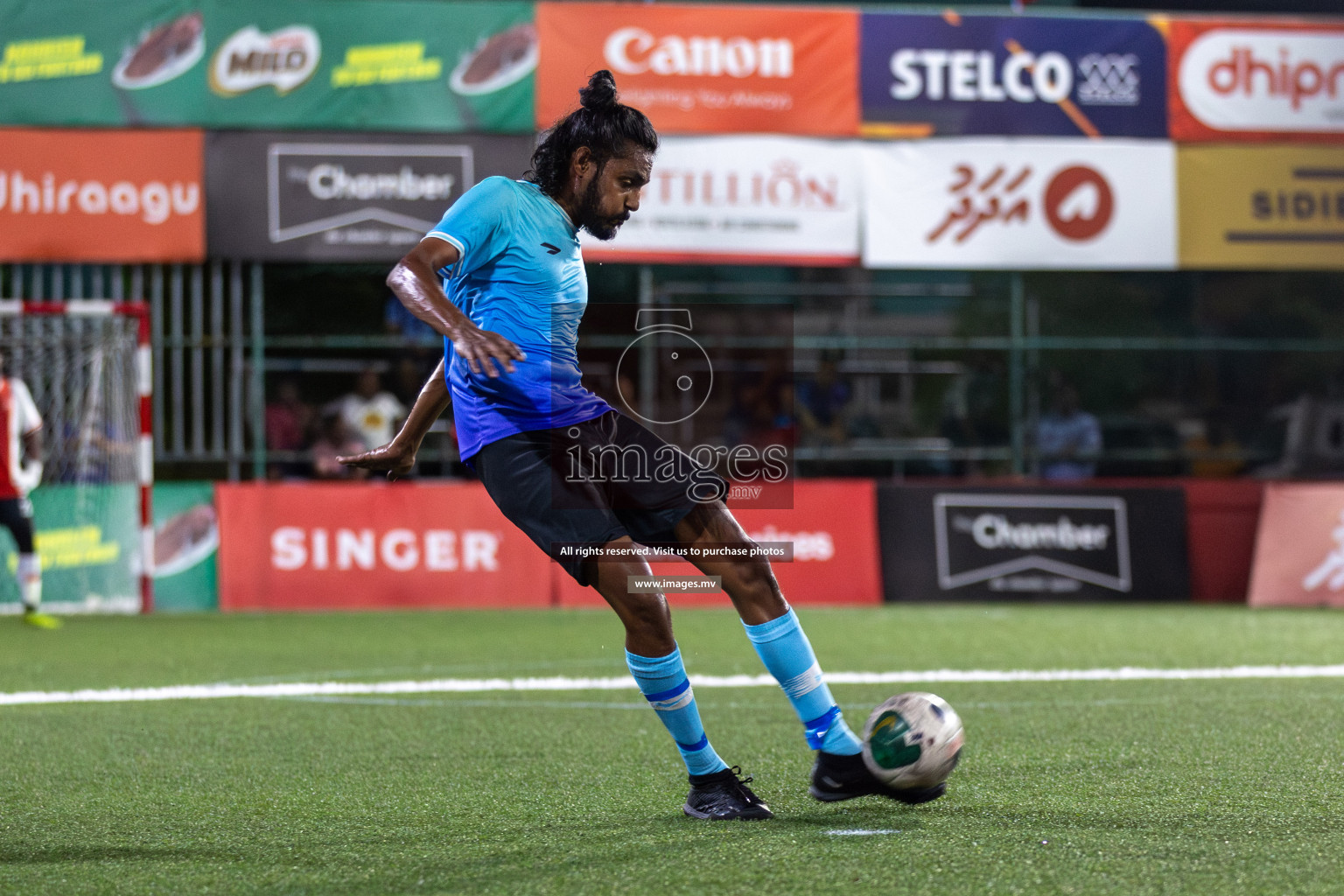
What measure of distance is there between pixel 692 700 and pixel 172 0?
39.1 feet

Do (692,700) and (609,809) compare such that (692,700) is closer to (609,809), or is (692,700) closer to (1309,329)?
(609,809)

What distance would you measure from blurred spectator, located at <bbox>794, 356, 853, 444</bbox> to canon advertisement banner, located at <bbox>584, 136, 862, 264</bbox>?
4.96 feet

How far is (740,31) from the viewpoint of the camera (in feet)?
50.2

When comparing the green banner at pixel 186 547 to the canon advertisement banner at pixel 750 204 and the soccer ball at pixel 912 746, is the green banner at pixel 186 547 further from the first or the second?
the soccer ball at pixel 912 746

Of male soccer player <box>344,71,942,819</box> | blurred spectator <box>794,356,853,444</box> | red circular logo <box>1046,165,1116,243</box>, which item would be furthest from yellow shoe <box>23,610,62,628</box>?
red circular logo <box>1046,165,1116,243</box>

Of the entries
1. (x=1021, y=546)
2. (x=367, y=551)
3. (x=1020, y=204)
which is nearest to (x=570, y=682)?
(x=367, y=551)

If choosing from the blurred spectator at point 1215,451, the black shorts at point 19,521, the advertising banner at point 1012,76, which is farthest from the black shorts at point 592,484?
the blurred spectator at point 1215,451

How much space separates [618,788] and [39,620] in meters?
8.64

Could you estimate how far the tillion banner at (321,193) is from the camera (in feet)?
47.8

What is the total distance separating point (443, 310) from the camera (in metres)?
4.26

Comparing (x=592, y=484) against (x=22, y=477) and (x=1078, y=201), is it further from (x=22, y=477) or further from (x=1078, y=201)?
(x=1078, y=201)

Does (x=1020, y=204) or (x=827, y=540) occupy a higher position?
(x=1020, y=204)

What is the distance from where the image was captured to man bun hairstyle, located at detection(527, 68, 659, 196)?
185 inches

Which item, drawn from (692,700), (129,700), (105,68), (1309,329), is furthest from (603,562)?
(1309,329)
